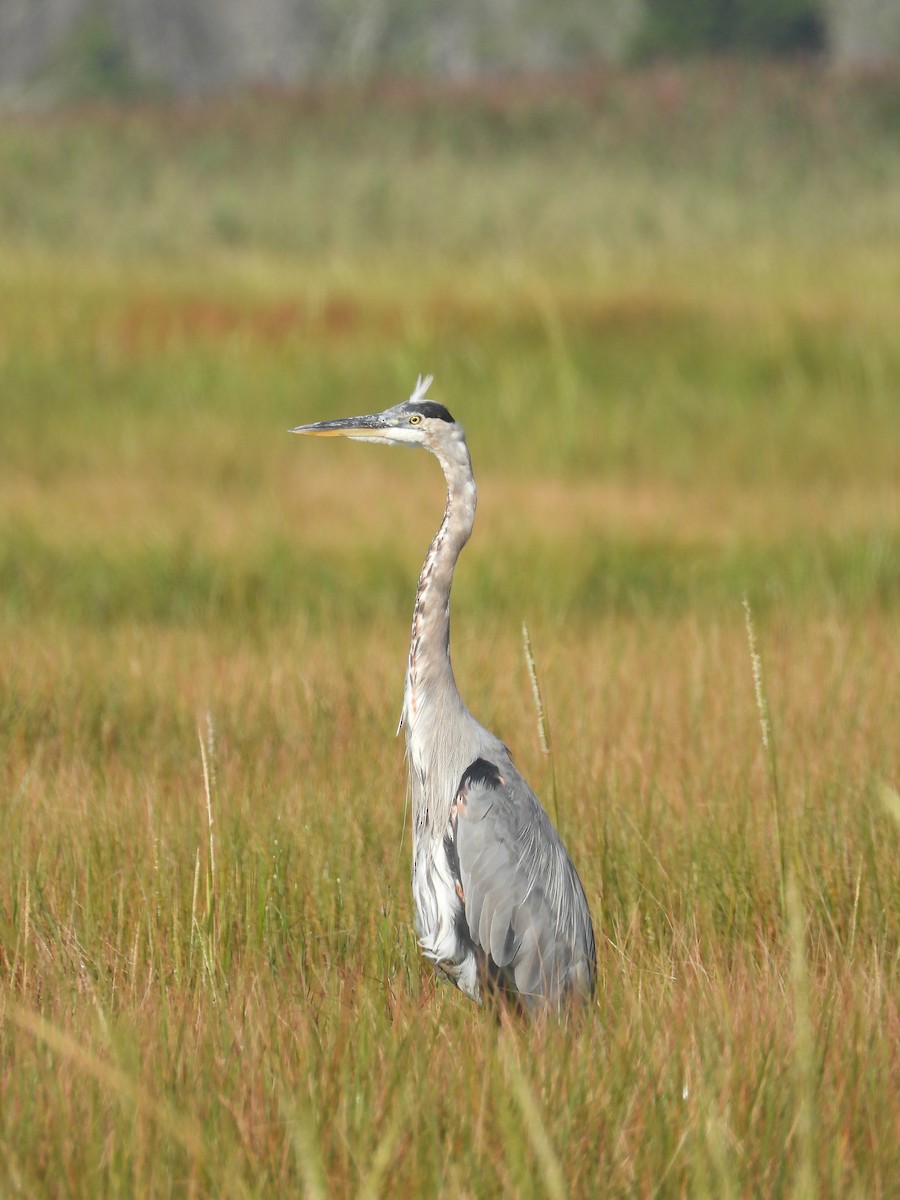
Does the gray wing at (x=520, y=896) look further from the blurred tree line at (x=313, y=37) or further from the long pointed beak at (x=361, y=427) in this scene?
the blurred tree line at (x=313, y=37)

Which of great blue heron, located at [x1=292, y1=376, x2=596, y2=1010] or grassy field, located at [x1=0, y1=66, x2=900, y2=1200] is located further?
great blue heron, located at [x1=292, y1=376, x2=596, y2=1010]

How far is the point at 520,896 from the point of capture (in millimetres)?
2682

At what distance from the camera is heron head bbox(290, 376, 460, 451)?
2789 millimetres

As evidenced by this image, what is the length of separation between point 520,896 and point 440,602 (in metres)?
0.55

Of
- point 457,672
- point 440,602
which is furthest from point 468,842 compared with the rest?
point 457,672

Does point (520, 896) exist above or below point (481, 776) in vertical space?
below

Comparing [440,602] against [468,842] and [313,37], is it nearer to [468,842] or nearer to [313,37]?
[468,842]

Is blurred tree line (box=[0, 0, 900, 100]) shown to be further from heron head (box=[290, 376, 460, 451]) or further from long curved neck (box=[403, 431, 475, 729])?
long curved neck (box=[403, 431, 475, 729])

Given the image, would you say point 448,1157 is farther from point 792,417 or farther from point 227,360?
point 227,360

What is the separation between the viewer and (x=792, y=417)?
8.66 metres

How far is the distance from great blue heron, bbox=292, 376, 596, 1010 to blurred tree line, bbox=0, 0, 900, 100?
1038 inches

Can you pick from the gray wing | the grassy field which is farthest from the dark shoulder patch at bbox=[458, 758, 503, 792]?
the grassy field

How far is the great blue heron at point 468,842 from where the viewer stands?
2688 millimetres

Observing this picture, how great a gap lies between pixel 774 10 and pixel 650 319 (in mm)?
16153
